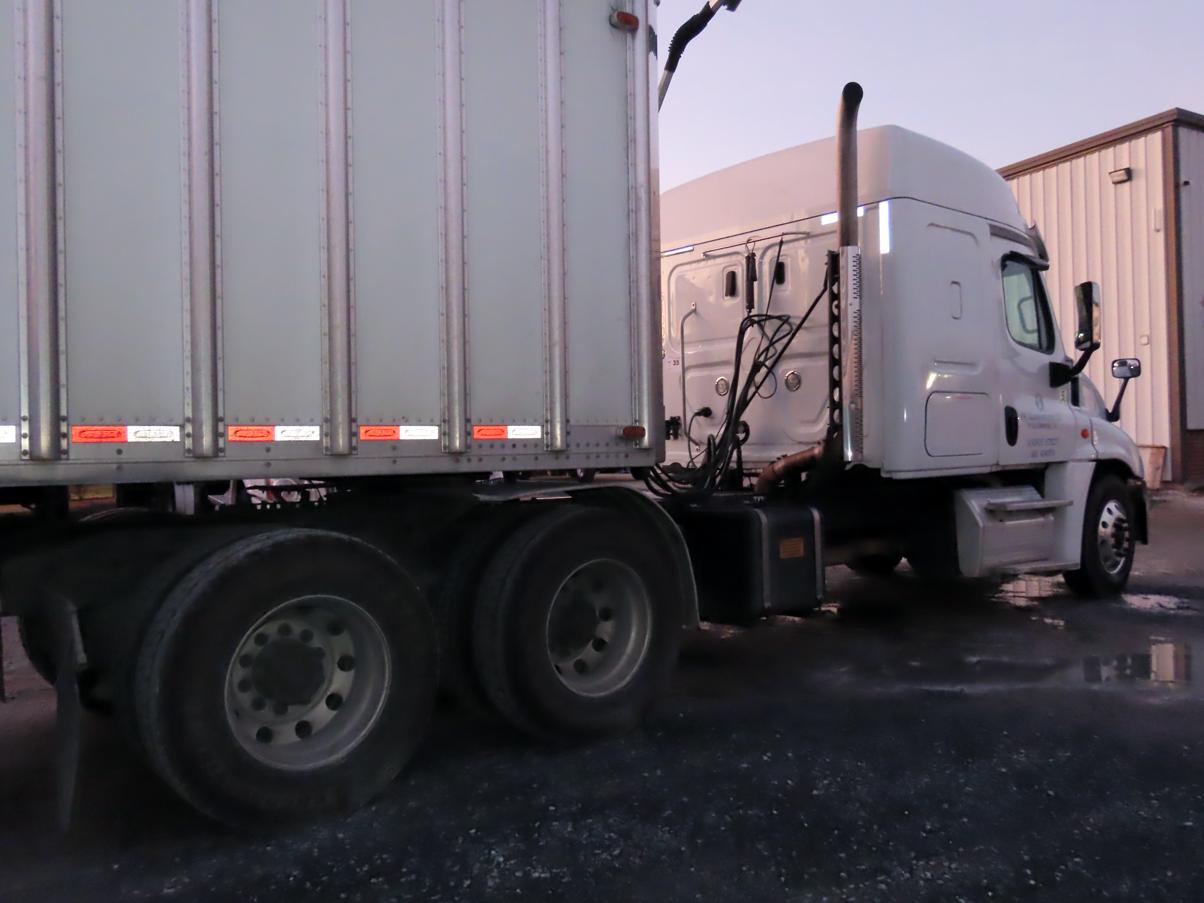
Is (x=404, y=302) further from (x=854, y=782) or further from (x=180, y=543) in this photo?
(x=854, y=782)

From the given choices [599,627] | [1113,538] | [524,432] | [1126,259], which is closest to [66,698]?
[524,432]

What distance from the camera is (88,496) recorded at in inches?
151

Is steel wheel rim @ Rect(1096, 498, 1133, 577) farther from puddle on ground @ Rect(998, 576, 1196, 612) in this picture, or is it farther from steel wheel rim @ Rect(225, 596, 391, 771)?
steel wheel rim @ Rect(225, 596, 391, 771)

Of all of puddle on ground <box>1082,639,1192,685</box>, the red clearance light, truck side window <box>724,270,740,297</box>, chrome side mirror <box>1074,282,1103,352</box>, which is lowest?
puddle on ground <box>1082,639,1192,685</box>

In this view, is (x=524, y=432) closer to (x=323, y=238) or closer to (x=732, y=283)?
(x=323, y=238)

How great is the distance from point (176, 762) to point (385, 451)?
4.36ft

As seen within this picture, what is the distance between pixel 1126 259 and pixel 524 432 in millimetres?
17609

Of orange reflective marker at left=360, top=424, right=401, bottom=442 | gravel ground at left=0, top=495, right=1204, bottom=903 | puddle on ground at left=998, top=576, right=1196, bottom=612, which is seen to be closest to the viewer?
gravel ground at left=0, top=495, right=1204, bottom=903

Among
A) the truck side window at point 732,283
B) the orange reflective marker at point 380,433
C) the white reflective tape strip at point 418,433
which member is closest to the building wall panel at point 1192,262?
the truck side window at point 732,283

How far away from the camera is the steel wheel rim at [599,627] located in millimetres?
4281

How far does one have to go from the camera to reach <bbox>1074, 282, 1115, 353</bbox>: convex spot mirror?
7027 mm

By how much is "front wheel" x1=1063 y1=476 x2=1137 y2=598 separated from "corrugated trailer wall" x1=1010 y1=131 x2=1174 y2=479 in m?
11.0

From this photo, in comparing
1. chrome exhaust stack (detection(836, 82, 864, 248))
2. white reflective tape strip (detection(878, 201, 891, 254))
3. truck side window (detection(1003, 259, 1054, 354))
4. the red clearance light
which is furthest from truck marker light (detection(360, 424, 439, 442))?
truck side window (detection(1003, 259, 1054, 354))

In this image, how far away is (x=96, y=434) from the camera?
310cm
